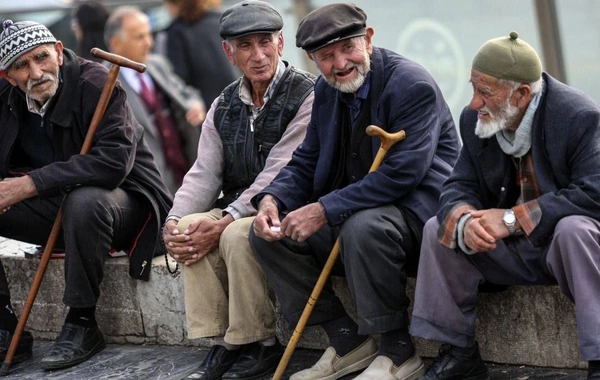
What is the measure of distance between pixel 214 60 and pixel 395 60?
3247mm

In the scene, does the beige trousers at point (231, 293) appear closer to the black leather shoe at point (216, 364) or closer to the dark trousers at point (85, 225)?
the black leather shoe at point (216, 364)

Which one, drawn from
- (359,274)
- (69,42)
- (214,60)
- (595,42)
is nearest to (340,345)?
(359,274)

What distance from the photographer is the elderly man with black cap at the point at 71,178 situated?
552 cm

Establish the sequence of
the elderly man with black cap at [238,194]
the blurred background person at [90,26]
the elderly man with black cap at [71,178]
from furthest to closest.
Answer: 1. the blurred background person at [90,26]
2. the elderly man with black cap at [71,178]
3. the elderly man with black cap at [238,194]

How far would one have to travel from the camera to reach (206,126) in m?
5.48

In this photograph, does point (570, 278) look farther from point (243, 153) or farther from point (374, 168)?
point (243, 153)

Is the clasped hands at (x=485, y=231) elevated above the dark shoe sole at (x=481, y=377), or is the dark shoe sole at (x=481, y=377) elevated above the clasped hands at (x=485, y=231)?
the clasped hands at (x=485, y=231)

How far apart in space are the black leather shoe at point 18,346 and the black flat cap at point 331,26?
7.28 feet

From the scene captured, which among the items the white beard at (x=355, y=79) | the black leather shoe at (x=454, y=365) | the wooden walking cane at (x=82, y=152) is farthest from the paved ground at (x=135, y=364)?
the white beard at (x=355, y=79)

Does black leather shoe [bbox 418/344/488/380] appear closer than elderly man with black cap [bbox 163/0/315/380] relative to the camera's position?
Yes

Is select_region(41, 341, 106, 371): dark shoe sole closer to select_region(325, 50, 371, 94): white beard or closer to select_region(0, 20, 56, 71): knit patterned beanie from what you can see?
select_region(0, 20, 56, 71): knit patterned beanie

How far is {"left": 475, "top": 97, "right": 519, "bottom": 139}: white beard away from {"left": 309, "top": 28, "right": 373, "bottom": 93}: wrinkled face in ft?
2.10

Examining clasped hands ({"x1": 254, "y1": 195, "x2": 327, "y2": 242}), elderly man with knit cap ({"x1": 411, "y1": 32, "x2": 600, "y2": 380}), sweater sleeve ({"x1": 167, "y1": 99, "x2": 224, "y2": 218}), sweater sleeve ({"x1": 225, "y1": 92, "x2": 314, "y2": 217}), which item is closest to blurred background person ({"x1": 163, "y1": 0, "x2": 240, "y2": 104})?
sweater sleeve ({"x1": 167, "y1": 99, "x2": 224, "y2": 218})

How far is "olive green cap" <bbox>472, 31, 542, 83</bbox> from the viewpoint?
4.22 meters
